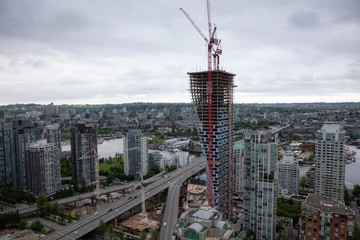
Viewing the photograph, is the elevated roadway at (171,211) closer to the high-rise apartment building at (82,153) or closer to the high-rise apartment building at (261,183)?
the high-rise apartment building at (261,183)

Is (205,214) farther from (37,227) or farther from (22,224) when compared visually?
(22,224)

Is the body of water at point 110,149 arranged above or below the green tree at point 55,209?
below

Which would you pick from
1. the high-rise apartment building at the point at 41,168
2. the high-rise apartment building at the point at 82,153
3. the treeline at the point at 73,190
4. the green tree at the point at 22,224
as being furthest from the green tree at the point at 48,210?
the high-rise apartment building at the point at 82,153

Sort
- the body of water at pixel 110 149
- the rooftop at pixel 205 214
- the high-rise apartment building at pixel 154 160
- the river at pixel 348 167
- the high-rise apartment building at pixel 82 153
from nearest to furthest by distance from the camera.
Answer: the rooftop at pixel 205 214, the high-rise apartment building at pixel 82 153, the river at pixel 348 167, the high-rise apartment building at pixel 154 160, the body of water at pixel 110 149

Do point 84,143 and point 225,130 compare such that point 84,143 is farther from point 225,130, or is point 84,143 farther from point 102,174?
point 225,130

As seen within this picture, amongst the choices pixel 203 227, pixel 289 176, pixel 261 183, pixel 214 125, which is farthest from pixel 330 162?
pixel 203 227

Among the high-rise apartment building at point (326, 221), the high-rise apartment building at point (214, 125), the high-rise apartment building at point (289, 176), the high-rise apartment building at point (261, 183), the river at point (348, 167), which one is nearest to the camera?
the high-rise apartment building at point (326, 221)

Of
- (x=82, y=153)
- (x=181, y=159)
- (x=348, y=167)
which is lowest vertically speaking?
(x=348, y=167)
